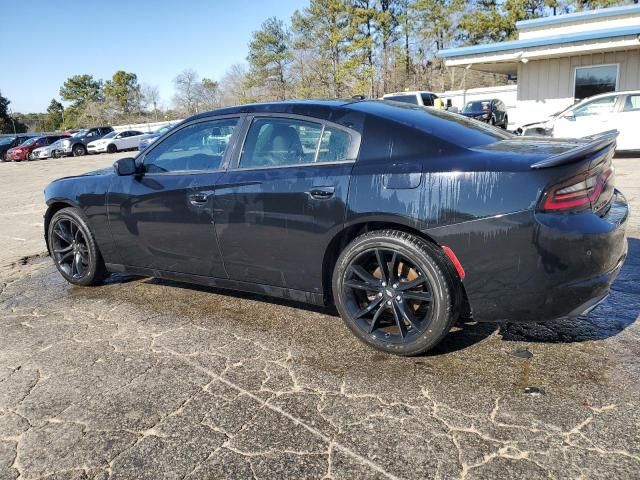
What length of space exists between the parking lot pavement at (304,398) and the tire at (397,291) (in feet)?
0.53

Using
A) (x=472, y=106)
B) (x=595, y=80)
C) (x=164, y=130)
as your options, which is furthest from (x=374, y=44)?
(x=164, y=130)

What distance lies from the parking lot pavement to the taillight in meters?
0.94

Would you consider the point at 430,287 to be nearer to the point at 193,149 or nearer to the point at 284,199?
the point at 284,199

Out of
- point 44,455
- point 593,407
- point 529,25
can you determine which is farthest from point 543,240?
point 529,25

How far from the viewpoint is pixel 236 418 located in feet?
8.34

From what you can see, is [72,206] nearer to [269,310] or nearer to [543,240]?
[269,310]

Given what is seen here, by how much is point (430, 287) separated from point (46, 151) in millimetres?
33534

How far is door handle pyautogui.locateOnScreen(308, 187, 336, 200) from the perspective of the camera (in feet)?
10.2

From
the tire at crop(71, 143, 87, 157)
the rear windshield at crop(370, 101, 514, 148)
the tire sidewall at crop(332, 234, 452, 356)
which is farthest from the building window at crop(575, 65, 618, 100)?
the tire at crop(71, 143, 87, 157)

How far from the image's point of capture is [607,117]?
12234 millimetres

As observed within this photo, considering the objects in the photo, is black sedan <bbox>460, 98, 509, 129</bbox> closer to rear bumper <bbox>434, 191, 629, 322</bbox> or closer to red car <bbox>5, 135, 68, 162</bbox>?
rear bumper <bbox>434, 191, 629, 322</bbox>

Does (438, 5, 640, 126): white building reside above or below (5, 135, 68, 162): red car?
above

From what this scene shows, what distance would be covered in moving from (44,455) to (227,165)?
6.99 feet

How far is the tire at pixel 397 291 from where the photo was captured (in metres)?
2.83
